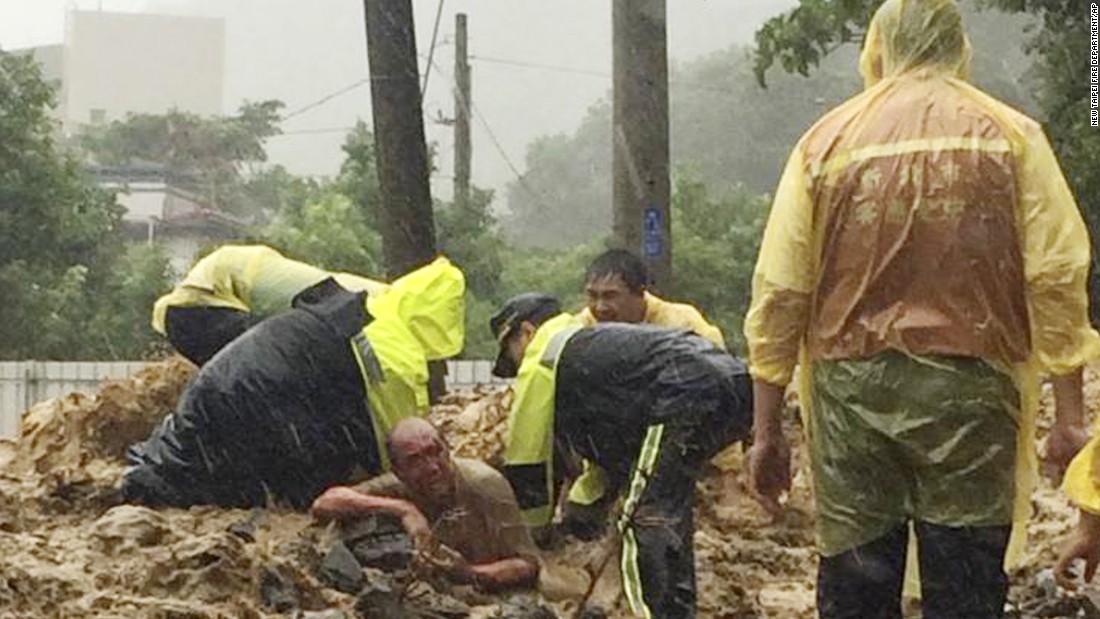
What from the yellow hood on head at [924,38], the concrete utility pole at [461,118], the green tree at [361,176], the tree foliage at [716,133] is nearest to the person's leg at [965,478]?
the yellow hood on head at [924,38]

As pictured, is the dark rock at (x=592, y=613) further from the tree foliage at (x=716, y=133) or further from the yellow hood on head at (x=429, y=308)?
the tree foliage at (x=716, y=133)

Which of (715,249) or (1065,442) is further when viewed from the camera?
(715,249)

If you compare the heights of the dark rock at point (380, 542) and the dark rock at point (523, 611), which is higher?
the dark rock at point (380, 542)

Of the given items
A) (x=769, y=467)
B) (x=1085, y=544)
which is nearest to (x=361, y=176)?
(x=769, y=467)

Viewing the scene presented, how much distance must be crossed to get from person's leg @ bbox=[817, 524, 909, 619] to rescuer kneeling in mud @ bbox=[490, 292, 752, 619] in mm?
1669

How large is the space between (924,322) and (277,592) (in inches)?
101

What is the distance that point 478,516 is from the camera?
22.1 ft

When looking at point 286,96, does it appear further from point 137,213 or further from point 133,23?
point 137,213

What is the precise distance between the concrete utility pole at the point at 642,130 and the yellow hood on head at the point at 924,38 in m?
6.24

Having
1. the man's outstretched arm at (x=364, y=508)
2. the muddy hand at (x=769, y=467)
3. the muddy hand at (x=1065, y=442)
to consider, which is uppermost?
the muddy hand at (x=1065, y=442)

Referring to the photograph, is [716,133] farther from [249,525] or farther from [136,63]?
[249,525]

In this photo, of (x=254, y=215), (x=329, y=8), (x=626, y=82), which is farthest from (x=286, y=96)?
(x=626, y=82)

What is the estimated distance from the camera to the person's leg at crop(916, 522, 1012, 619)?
455 centimetres

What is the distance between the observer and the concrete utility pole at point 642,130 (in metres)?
11.1
